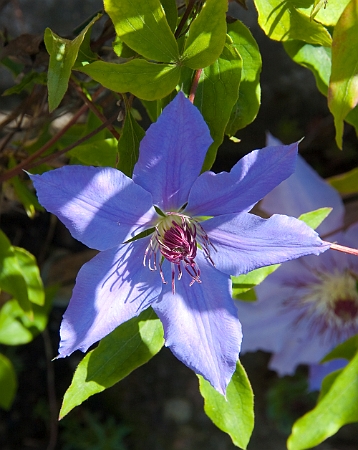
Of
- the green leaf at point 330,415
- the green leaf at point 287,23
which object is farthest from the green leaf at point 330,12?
the green leaf at point 330,415

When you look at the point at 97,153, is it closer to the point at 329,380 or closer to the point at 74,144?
the point at 74,144

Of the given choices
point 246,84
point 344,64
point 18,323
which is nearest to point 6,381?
point 18,323

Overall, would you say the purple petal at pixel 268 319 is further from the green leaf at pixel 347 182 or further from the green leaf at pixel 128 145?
the green leaf at pixel 128 145

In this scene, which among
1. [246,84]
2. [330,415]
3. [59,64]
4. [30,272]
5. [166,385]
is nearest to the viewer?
[59,64]

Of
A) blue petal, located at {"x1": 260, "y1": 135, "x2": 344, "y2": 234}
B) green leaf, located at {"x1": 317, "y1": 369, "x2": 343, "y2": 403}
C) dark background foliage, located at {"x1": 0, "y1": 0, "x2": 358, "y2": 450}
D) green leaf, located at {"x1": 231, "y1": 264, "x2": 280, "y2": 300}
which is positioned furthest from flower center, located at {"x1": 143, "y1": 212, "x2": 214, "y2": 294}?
dark background foliage, located at {"x1": 0, "y1": 0, "x2": 358, "y2": 450}

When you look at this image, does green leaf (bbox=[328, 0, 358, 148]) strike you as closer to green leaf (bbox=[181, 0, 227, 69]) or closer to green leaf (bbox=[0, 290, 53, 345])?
green leaf (bbox=[181, 0, 227, 69])

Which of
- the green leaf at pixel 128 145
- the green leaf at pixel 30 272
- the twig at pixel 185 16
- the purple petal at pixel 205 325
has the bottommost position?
the green leaf at pixel 30 272
